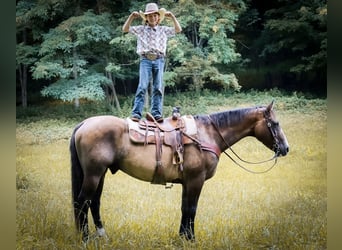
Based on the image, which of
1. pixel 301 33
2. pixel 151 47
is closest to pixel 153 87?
pixel 151 47

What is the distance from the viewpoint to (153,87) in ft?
13.0

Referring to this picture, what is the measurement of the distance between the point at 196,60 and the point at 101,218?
1654 mm

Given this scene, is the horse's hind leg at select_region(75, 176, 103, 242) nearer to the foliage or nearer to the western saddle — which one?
the western saddle

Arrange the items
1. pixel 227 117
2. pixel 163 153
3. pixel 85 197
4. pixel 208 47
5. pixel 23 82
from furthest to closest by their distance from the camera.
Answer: pixel 208 47
pixel 23 82
pixel 227 117
pixel 163 153
pixel 85 197

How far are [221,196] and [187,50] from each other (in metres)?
1.35

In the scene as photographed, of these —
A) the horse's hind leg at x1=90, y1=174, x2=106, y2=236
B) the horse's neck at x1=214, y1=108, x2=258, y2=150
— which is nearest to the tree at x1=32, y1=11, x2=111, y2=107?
the horse's hind leg at x1=90, y1=174, x2=106, y2=236

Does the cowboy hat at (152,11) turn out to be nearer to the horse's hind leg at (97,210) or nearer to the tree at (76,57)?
the tree at (76,57)

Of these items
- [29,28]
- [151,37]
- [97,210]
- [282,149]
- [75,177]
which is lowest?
[97,210]

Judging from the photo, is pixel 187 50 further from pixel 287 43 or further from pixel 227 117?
pixel 287 43

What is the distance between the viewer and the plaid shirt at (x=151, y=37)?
389cm

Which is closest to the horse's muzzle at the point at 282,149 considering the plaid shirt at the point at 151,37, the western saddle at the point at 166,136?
the western saddle at the point at 166,136

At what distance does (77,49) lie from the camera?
4207 mm

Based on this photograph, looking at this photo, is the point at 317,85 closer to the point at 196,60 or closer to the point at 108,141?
the point at 196,60
